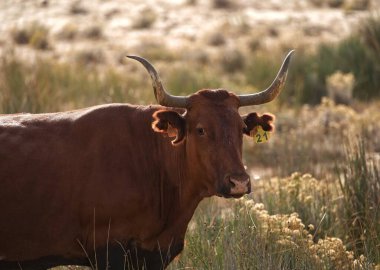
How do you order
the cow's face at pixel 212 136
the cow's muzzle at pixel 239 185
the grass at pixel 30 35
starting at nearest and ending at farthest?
1. the cow's muzzle at pixel 239 185
2. the cow's face at pixel 212 136
3. the grass at pixel 30 35

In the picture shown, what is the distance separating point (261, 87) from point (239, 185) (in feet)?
49.1

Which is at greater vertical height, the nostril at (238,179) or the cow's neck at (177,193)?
the nostril at (238,179)

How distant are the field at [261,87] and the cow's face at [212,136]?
1.96 feet

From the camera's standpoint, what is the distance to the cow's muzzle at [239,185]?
721cm

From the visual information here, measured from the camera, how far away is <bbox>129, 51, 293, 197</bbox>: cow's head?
7391mm

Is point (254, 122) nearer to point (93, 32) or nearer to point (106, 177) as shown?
point (106, 177)

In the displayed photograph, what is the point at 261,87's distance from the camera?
22.0 meters

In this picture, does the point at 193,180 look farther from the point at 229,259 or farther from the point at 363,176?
the point at 363,176

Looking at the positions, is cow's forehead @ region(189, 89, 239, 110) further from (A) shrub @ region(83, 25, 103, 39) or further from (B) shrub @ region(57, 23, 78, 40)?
(A) shrub @ region(83, 25, 103, 39)

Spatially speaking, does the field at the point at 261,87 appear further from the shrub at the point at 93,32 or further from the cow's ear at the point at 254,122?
the cow's ear at the point at 254,122

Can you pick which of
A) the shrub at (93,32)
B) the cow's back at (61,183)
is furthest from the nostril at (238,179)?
the shrub at (93,32)

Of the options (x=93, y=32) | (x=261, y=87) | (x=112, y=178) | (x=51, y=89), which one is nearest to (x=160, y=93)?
(x=112, y=178)

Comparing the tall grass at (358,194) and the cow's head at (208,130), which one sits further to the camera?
the tall grass at (358,194)

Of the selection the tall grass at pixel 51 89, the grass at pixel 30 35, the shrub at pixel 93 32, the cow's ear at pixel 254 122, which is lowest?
the shrub at pixel 93 32
